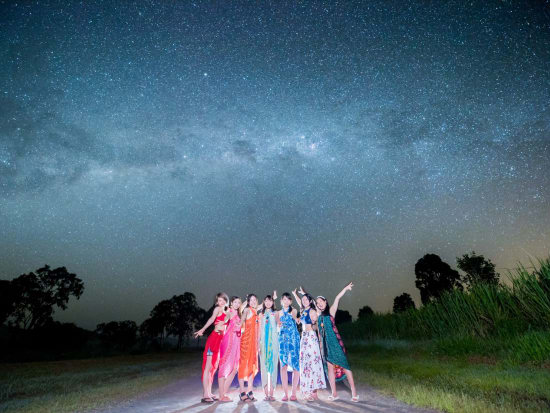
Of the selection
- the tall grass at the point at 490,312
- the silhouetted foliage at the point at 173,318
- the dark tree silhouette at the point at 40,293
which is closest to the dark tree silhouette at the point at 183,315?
the silhouetted foliage at the point at 173,318

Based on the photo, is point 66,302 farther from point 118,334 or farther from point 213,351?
point 213,351

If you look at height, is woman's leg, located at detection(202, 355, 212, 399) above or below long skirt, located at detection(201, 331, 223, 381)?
below

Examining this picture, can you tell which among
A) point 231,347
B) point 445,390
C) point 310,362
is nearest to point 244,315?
point 231,347

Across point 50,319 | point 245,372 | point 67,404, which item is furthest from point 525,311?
point 50,319

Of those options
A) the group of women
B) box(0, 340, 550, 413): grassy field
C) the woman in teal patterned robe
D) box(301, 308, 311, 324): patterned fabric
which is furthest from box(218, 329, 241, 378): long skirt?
box(0, 340, 550, 413): grassy field

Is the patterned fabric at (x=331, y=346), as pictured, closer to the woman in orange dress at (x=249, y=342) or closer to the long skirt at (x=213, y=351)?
the woman in orange dress at (x=249, y=342)

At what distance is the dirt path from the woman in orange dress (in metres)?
0.59

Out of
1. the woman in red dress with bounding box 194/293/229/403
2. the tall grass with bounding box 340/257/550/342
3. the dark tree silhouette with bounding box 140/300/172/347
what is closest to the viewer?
the woman in red dress with bounding box 194/293/229/403

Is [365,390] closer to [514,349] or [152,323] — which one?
[514,349]

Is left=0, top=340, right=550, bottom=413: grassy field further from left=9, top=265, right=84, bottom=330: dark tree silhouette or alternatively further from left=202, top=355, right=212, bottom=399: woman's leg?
left=9, top=265, right=84, bottom=330: dark tree silhouette

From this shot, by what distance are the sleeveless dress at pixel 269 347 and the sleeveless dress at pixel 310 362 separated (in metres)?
0.73

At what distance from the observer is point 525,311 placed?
1376cm

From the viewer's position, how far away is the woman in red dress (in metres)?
7.79

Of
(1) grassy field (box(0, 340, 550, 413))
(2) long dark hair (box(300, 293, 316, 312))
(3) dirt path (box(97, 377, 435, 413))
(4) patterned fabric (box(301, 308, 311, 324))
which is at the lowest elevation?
(3) dirt path (box(97, 377, 435, 413))
